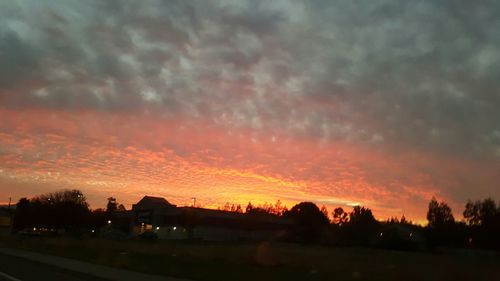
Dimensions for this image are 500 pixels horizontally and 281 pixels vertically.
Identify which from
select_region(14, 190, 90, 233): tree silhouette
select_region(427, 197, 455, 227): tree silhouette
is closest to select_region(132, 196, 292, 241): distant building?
select_region(14, 190, 90, 233): tree silhouette

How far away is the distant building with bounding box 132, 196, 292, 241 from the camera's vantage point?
123 metres

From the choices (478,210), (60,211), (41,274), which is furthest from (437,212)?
(41,274)

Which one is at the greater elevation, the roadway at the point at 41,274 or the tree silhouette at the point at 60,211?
the tree silhouette at the point at 60,211

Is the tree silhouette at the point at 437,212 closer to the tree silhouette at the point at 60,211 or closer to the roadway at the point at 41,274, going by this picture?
the tree silhouette at the point at 60,211

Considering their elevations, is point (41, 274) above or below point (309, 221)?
below

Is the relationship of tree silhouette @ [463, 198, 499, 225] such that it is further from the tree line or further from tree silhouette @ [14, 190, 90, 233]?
tree silhouette @ [14, 190, 90, 233]

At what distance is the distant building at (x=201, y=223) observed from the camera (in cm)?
12346

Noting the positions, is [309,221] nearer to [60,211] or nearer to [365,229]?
[365,229]

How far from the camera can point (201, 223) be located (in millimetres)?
125438

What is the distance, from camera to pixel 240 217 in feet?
444

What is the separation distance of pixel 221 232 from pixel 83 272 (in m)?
106

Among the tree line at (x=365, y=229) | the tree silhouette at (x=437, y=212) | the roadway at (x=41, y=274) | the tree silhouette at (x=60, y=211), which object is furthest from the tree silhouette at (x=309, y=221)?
the roadway at (x=41, y=274)

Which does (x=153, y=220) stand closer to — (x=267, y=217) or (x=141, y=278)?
(x=267, y=217)

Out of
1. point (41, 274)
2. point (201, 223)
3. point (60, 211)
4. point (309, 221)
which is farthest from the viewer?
point (309, 221)
